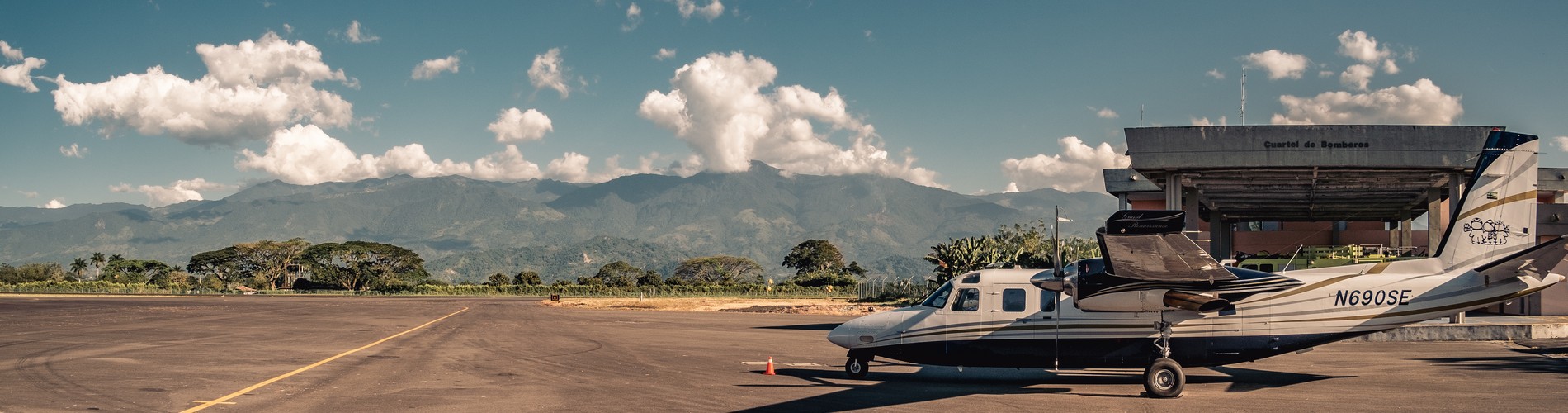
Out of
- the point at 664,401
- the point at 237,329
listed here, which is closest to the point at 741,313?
the point at 237,329

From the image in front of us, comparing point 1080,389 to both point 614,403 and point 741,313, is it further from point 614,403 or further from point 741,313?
point 741,313

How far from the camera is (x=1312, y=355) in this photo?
21438mm

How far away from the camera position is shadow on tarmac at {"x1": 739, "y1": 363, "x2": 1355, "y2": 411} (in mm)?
14492

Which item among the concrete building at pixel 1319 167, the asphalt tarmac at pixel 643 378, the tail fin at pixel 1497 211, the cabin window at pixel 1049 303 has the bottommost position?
the asphalt tarmac at pixel 643 378

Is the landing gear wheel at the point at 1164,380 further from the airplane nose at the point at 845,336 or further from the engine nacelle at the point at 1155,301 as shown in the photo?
the airplane nose at the point at 845,336

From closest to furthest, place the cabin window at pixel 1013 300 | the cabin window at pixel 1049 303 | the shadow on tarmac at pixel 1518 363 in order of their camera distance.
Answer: the cabin window at pixel 1049 303 < the cabin window at pixel 1013 300 < the shadow on tarmac at pixel 1518 363

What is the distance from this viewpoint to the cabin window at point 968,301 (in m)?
16.7

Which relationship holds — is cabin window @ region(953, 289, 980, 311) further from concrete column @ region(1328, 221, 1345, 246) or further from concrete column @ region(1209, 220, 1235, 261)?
concrete column @ region(1328, 221, 1345, 246)

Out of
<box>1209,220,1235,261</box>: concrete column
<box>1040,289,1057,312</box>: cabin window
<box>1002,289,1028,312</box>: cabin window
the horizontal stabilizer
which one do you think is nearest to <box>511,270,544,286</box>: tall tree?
A: <box>1209,220,1235,261</box>: concrete column

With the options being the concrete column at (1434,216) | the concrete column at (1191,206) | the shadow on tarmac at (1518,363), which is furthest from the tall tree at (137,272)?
the shadow on tarmac at (1518,363)

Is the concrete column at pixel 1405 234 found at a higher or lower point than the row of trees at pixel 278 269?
higher

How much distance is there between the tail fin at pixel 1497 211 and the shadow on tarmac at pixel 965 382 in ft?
10.2

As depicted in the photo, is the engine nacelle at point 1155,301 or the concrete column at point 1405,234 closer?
the engine nacelle at point 1155,301

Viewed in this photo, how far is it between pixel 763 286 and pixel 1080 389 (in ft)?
290
